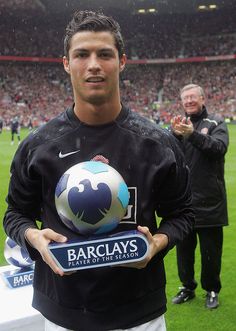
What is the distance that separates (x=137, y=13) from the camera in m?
47.6

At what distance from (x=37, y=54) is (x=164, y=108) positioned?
14.9 meters

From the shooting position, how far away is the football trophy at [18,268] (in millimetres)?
3479

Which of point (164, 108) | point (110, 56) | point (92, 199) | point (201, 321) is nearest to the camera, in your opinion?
point (92, 199)

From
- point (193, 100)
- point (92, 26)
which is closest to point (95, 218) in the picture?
point (92, 26)

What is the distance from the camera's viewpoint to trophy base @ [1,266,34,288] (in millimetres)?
3465

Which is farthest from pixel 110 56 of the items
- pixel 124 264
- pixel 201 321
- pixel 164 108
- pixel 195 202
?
pixel 164 108

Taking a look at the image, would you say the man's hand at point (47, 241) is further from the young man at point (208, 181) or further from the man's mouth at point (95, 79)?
the young man at point (208, 181)

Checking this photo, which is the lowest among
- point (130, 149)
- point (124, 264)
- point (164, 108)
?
point (164, 108)

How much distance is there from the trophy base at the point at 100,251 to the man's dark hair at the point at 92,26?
828 mm

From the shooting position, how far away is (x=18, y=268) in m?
3.64

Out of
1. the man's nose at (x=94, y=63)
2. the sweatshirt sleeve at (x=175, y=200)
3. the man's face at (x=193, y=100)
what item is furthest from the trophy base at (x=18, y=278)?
the man's face at (x=193, y=100)

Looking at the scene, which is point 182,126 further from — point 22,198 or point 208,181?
point 22,198

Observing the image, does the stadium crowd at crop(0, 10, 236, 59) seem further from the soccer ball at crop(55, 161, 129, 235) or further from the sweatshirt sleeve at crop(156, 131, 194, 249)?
the soccer ball at crop(55, 161, 129, 235)

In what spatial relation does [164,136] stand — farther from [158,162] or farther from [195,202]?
[195,202]
